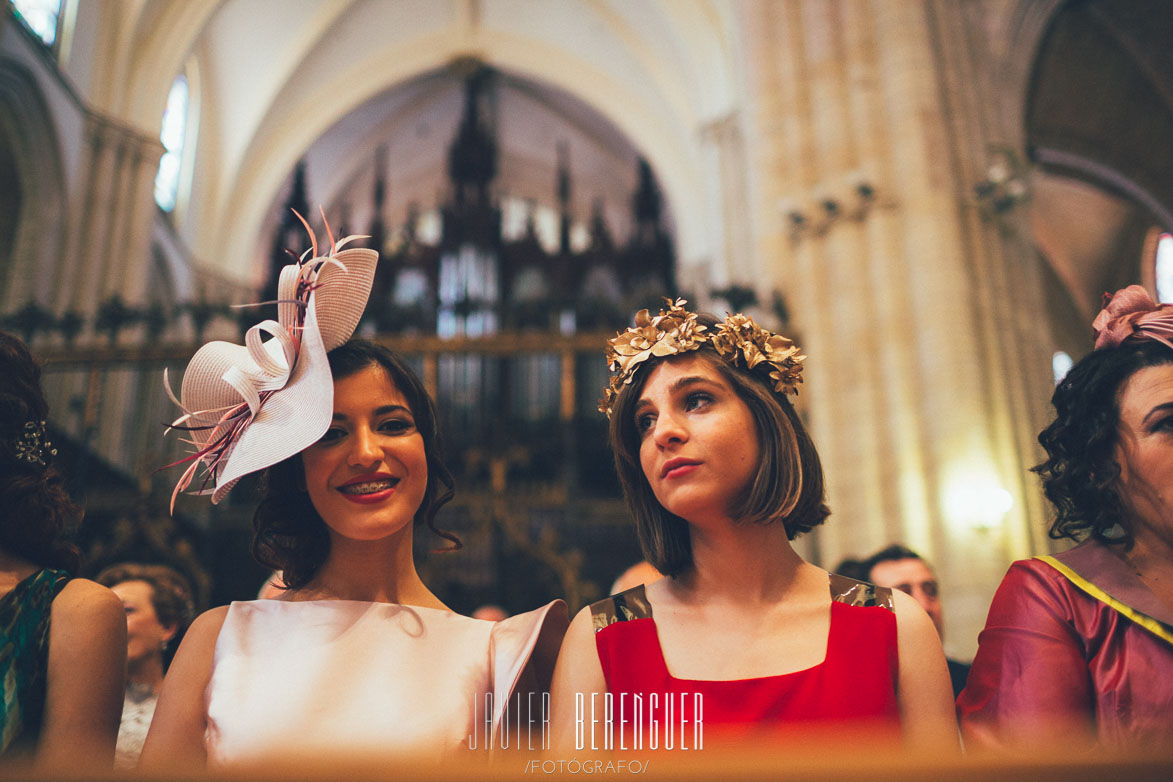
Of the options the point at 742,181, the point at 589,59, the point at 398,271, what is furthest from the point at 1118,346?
the point at 589,59

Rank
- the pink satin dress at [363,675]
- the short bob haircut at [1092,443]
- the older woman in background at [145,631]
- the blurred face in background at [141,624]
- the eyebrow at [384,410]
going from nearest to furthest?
1. the pink satin dress at [363,675]
2. the short bob haircut at [1092,443]
3. the eyebrow at [384,410]
4. the older woman in background at [145,631]
5. the blurred face in background at [141,624]

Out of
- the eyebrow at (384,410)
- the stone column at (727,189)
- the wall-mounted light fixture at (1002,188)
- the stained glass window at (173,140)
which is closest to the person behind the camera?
the eyebrow at (384,410)

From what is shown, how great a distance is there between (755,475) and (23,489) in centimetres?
136

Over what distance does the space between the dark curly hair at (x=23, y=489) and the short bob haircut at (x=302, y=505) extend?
14.0 inches

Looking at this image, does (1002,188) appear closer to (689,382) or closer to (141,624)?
(689,382)

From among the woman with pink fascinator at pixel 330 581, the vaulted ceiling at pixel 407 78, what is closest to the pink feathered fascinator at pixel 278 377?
the woman with pink fascinator at pixel 330 581

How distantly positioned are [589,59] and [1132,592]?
1606cm

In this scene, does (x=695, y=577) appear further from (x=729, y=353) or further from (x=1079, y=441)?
(x=1079, y=441)

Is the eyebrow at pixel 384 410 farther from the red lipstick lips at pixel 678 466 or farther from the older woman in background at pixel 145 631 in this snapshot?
the older woman in background at pixel 145 631

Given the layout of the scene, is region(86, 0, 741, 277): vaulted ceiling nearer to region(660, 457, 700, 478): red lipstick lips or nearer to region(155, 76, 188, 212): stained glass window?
region(155, 76, 188, 212): stained glass window

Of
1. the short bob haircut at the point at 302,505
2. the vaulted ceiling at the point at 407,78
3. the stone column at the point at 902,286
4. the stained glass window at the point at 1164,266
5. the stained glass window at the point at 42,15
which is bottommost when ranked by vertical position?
the short bob haircut at the point at 302,505

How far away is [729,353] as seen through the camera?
1937mm

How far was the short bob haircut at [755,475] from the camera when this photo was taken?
1.84 meters

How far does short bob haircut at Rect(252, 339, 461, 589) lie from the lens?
1986mm
